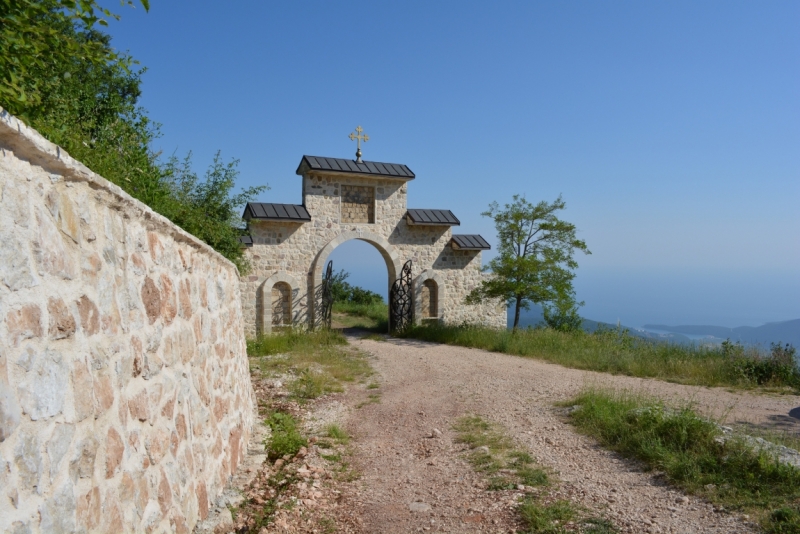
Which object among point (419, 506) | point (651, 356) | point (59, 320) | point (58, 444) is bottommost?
point (419, 506)

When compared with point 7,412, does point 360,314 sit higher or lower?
lower

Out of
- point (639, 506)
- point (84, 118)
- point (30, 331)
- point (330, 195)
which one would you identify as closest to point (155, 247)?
point (30, 331)

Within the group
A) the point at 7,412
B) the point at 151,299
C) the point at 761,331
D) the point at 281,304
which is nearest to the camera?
the point at 7,412

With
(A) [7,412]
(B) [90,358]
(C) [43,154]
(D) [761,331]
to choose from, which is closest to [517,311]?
(B) [90,358]

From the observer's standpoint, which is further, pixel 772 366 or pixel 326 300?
pixel 326 300

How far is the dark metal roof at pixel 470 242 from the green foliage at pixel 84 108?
699 centimetres

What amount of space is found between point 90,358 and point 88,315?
168 millimetres

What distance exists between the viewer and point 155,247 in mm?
3014

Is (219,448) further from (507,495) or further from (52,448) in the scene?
(52,448)

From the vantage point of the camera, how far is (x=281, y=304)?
1510 cm

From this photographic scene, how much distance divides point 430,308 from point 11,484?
15643 millimetres

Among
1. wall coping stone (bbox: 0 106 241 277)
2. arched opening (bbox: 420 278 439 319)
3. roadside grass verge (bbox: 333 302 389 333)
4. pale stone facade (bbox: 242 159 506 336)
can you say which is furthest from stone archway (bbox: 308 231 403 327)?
wall coping stone (bbox: 0 106 241 277)

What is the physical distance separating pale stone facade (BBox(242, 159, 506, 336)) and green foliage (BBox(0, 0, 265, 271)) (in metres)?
2.19

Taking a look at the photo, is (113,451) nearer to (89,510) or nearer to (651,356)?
(89,510)
